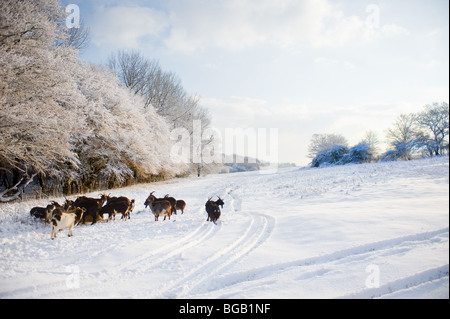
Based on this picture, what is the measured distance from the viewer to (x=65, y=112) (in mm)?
11742

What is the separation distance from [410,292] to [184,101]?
34699mm

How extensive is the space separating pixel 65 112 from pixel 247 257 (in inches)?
502

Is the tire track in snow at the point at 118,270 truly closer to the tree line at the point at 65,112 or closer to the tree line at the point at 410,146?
the tree line at the point at 65,112

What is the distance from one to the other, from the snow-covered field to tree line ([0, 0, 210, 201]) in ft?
16.4

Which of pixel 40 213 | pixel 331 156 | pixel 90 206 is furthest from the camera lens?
pixel 331 156

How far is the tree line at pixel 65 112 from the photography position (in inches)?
378

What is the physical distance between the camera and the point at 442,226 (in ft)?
15.1

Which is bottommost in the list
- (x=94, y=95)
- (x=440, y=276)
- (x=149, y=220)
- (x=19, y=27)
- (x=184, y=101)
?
(x=149, y=220)

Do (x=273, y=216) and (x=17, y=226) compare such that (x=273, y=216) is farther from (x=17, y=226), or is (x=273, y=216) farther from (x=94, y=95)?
(x=94, y=95)

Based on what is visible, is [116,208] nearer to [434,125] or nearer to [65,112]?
[65,112]

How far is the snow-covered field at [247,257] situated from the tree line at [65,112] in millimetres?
4999

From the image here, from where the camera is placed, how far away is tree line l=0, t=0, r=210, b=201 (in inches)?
378

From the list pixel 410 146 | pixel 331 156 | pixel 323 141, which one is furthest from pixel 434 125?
pixel 323 141
